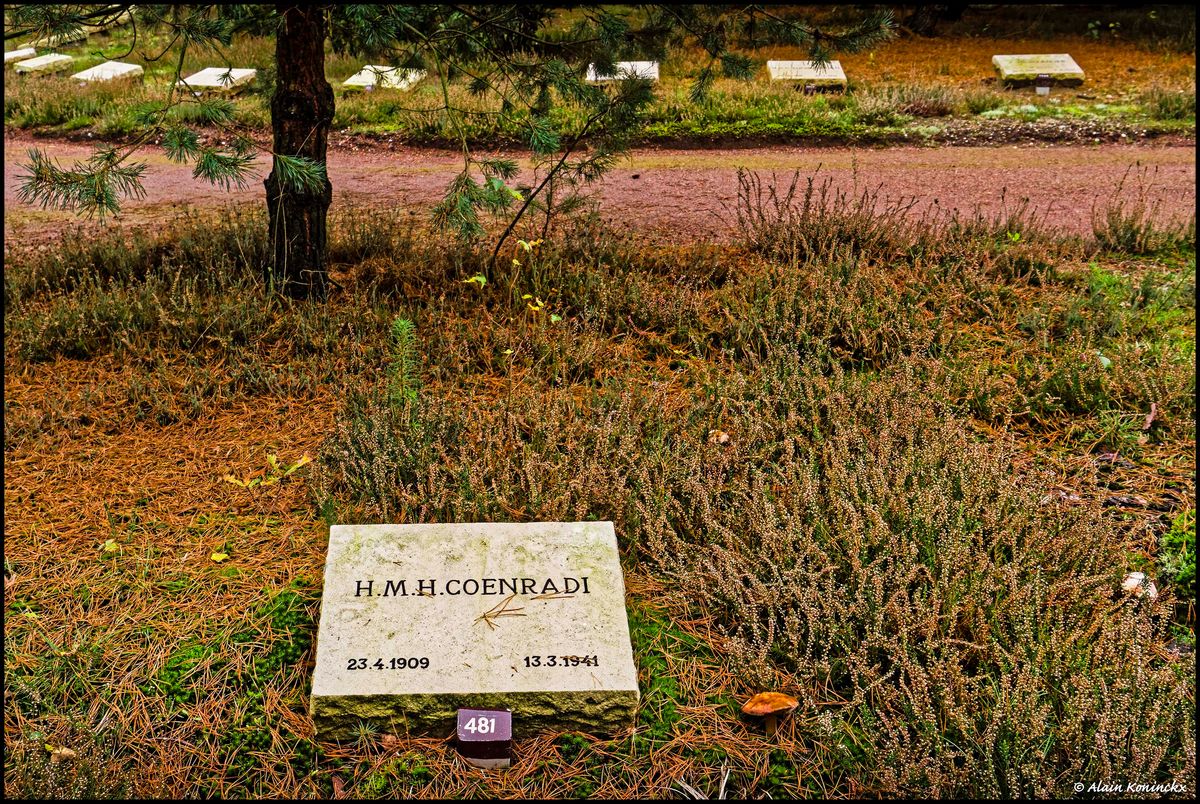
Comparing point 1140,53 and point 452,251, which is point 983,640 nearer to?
point 452,251

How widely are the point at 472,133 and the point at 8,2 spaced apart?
561cm

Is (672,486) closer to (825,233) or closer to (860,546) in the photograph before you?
(860,546)

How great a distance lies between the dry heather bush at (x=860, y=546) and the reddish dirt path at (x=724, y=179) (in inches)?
109

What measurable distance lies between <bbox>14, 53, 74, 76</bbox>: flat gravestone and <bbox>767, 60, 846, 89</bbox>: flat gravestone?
31.4 feet

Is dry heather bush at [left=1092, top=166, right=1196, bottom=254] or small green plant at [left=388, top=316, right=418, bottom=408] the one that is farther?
dry heather bush at [left=1092, top=166, right=1196, bottom=254]

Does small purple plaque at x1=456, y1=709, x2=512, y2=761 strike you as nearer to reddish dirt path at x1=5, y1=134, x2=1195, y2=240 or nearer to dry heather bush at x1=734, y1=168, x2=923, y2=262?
dry heather bush at x1=734, y1=168, x2=923, y2=262

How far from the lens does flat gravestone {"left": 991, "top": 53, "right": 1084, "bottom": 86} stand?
35.1ft

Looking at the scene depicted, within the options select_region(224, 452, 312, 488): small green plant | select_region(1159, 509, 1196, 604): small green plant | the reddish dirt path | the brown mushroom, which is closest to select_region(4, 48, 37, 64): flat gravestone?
the reddish dirt path

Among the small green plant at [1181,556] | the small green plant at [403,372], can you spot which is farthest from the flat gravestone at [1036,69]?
the small green plant at [403,372]

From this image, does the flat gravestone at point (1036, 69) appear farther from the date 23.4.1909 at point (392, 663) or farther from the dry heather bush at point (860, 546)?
the date 23.4.1909 at point (392, 663)

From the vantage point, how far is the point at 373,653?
2.75 metres

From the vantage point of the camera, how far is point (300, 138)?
4.90m

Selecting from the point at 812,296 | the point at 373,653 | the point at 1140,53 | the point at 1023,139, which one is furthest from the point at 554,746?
the point at 1140,53

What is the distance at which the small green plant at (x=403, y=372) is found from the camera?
A: 4.09 m
